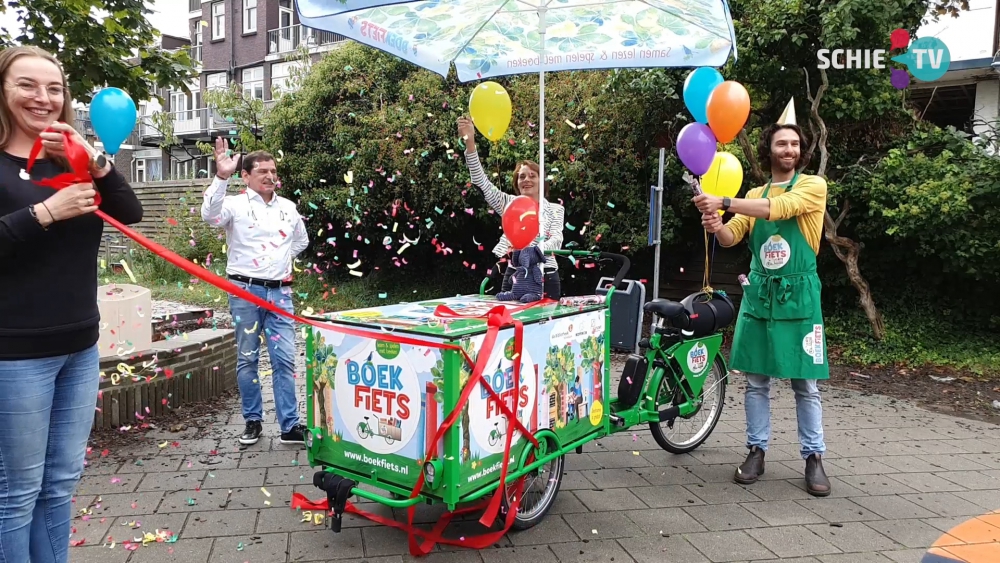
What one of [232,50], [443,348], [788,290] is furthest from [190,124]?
[443,348]

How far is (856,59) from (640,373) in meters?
5.55

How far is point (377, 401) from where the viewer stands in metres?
Answer: 2.85

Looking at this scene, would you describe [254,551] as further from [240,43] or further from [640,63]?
[240,43]

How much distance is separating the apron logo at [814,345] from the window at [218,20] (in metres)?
30.1

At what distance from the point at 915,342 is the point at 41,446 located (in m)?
8.54

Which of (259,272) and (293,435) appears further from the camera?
(293,435)

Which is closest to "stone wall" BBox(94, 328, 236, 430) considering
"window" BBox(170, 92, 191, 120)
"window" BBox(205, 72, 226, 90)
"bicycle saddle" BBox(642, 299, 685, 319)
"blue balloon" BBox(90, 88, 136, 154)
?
"blue balloon" BBox(90, 88, 136, 154)

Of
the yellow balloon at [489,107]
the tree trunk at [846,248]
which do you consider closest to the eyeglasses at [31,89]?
the yellow balloon at [489,107]

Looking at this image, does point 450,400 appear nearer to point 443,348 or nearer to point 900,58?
point 443,348

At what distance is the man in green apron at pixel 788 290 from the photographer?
3.79 meters

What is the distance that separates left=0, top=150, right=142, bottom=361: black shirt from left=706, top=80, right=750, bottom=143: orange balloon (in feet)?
10.3

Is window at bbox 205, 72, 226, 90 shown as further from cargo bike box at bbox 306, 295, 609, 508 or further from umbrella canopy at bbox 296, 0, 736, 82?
cargo bike box at bbox 306, 295, 609, 508

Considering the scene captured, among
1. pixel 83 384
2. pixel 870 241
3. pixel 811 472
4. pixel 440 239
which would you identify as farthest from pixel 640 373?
pixel 440 239

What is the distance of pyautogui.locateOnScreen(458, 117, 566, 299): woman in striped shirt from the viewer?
160 inches
